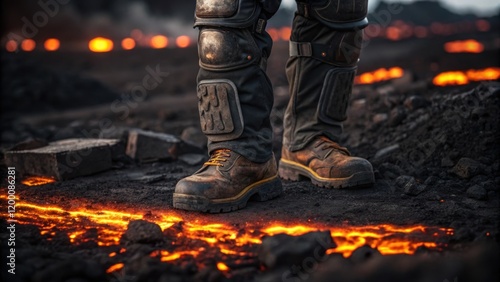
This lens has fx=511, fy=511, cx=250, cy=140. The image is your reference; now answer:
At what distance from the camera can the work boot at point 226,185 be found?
8.29ft

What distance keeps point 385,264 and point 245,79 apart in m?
1.29

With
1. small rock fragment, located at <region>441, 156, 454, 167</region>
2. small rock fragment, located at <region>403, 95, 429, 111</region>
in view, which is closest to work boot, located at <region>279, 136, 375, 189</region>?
small rock fragment, located at <region>441, 156, 454, 167</region>

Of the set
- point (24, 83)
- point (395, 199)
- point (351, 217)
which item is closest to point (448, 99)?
point (395, 199)

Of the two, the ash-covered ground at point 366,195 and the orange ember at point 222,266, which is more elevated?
the ash-covered ground at point 366,195

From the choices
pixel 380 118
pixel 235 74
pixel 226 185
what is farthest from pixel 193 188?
pixel 380 118

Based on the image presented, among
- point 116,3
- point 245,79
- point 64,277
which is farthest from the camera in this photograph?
point 116,3

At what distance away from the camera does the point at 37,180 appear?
3422 mm

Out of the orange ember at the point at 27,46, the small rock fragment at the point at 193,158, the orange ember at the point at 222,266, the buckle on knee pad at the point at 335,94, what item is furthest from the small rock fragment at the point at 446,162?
the orange ember at the point at 27,46

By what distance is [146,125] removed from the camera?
5.33 metres

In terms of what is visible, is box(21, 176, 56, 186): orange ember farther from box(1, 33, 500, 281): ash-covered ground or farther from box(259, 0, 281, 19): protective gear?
box(259, 0, 281, 19): protective gear

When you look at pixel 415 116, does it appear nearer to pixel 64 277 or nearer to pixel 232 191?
pixel 232 191

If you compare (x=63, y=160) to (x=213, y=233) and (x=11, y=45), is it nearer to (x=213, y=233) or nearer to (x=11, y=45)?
(x=213, y=233)

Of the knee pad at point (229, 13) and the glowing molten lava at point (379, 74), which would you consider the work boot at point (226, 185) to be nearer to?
the knee pad at point (229, 13)

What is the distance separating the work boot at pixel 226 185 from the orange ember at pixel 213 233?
0.13 meters
